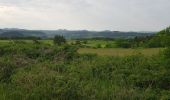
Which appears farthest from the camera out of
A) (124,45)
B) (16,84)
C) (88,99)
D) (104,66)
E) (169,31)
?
(124,45)

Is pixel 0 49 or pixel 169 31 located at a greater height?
pixel 169 31

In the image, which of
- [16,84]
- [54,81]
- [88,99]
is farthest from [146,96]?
[16,84]

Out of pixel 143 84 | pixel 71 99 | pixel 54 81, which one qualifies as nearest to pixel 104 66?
pixel 143 84

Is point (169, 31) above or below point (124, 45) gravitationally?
above

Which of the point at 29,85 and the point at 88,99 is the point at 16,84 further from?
the point at 88,99

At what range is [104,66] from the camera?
25391 millimetres

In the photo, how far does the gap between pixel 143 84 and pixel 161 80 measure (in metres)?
1.01

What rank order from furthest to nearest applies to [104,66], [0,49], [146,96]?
1. [0,49]
2. [104,66]
3. [146,96]

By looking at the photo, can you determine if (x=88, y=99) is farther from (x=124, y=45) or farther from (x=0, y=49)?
(x=124, y=45)

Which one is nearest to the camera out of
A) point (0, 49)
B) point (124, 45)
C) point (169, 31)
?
point (169, 31)

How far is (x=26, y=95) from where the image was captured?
11.1 m

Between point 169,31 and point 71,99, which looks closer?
point 71,99

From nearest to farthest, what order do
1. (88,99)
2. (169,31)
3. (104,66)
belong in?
1. (88,99)
2. (169,31)
3. (104,66)

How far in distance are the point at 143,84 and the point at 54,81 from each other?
205 inches
